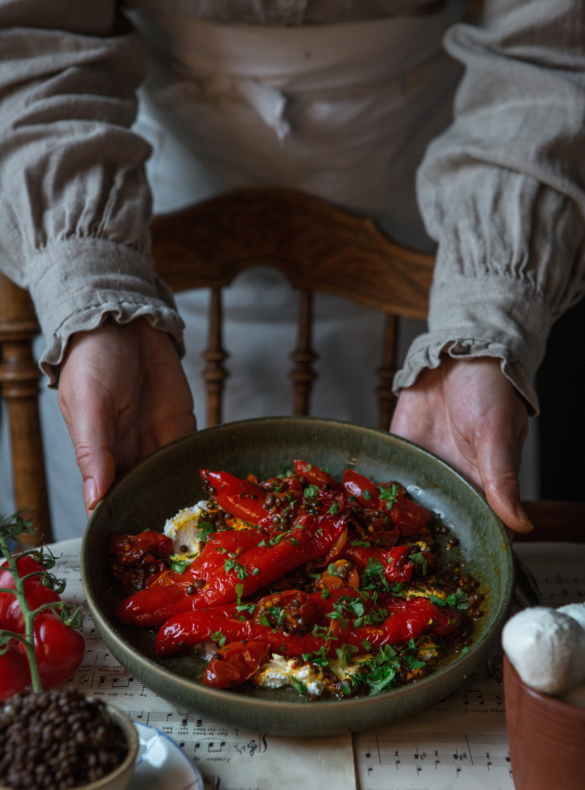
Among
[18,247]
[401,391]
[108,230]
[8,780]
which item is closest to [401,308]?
[401,391]

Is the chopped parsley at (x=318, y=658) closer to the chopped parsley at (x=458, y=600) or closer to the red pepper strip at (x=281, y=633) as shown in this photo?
the red pepper strip at (x=281, y=633)

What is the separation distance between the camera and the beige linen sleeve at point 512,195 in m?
1.16

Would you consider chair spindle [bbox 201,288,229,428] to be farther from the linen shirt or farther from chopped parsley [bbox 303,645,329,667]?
chopped parsley [bbox 303,645,329,667]

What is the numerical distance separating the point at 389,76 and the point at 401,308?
508 mm

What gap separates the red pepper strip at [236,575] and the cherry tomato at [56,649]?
2.3 inches

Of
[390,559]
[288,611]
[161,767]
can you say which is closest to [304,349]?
[390,559]

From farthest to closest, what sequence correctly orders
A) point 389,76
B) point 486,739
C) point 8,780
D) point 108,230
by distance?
1. point 389,76
2. point 108,230
3. point 486,739
4. point 8,780

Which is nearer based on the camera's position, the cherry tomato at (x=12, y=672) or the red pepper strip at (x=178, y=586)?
the cherry tomato at (x=12, y=672)

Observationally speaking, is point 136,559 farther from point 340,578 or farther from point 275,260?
point 275,260

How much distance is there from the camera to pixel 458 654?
31.5 inches

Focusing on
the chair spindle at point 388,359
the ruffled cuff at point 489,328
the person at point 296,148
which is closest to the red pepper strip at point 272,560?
the person at point 296,148

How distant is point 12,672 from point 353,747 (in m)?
0.37

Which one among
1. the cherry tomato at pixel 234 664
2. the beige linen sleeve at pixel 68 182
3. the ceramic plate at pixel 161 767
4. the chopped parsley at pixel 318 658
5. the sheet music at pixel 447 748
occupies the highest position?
the beige linen sleeve at pixel 68 182

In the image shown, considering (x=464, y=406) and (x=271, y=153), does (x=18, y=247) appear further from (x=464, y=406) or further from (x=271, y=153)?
(x=464, y=406)
